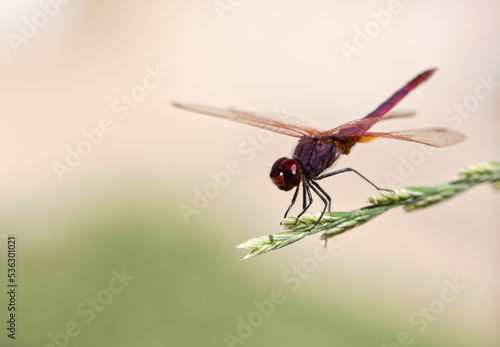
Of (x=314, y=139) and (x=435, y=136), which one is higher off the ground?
(x=314, y=139)

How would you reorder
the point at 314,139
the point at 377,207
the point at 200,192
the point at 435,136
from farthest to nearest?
1. the point at 200,192
2. the point at 314,139
3. the point at 435,136
4. the point at 377,207

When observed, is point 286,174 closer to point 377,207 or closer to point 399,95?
point 377,207

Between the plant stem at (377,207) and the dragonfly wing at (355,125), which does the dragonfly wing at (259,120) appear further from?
the plant stem at (377,207)

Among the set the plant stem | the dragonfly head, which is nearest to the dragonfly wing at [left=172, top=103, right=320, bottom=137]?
the dragonfly head

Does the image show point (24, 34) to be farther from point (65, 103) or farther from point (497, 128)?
point (497, 128)

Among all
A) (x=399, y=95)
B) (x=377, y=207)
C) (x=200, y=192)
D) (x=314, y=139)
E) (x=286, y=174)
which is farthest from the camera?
(x=200, y=192)

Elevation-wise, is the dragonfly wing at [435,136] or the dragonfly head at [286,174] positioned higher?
the dragonfly head at [286,174]

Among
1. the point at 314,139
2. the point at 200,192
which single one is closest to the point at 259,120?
the point at 314,139

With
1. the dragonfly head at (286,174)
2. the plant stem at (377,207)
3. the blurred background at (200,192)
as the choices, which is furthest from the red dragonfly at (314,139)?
the blurred background at (200,192)

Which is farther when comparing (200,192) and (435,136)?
(200,192)
